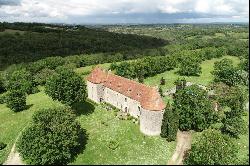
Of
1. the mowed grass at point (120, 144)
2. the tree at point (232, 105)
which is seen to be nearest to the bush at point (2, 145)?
the mowed grass at point (120, 144)

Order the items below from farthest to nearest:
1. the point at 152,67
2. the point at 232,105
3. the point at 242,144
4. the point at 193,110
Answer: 1. the point at 152,67
2. the point at 232,105
3. the point at 193,110
4. the point at 242,144

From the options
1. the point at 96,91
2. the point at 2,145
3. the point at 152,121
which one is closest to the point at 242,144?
the point at 152,121

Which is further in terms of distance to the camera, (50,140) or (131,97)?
(131,97)

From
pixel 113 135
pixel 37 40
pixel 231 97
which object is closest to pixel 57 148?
pixel 113 135

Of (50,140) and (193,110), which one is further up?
(193,110)

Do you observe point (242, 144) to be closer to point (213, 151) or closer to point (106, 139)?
point (213, 151)

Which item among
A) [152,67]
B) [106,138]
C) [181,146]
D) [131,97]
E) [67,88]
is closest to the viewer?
[181,146]
